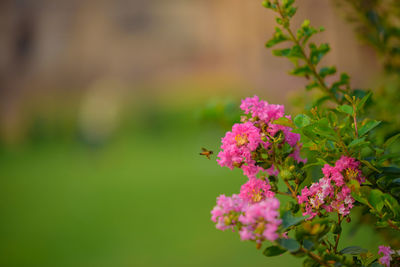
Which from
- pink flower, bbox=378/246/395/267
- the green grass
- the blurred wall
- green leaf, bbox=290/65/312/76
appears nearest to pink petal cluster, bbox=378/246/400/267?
pink flower, bbox=378/246/395/267

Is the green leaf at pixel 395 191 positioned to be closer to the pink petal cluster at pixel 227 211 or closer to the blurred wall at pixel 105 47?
the pink petal cluster at pixel 227 211

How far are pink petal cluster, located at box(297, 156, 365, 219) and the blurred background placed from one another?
1791 millimetres

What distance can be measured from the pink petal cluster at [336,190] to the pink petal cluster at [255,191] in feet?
0.14

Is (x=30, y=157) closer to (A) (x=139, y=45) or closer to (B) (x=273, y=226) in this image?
(A) (x=139, y=45)

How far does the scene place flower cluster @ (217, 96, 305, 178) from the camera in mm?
436

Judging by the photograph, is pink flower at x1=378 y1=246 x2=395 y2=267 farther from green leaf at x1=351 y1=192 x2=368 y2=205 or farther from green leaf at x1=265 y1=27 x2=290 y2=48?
green leaf at x1=265 y1=27 x2=290 y2=48

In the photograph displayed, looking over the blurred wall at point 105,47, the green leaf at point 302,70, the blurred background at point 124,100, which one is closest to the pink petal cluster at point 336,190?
the green leaf at point 302,70

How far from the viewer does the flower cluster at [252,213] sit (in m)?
0.35

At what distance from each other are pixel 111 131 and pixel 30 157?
736 millimetres

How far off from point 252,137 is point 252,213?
102mm

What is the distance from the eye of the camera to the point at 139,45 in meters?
3.96

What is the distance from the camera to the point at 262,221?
0.36m

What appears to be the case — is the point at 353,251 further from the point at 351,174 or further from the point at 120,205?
the point at 120,205

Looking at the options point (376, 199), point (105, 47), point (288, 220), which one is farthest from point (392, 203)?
point (105, 47)
